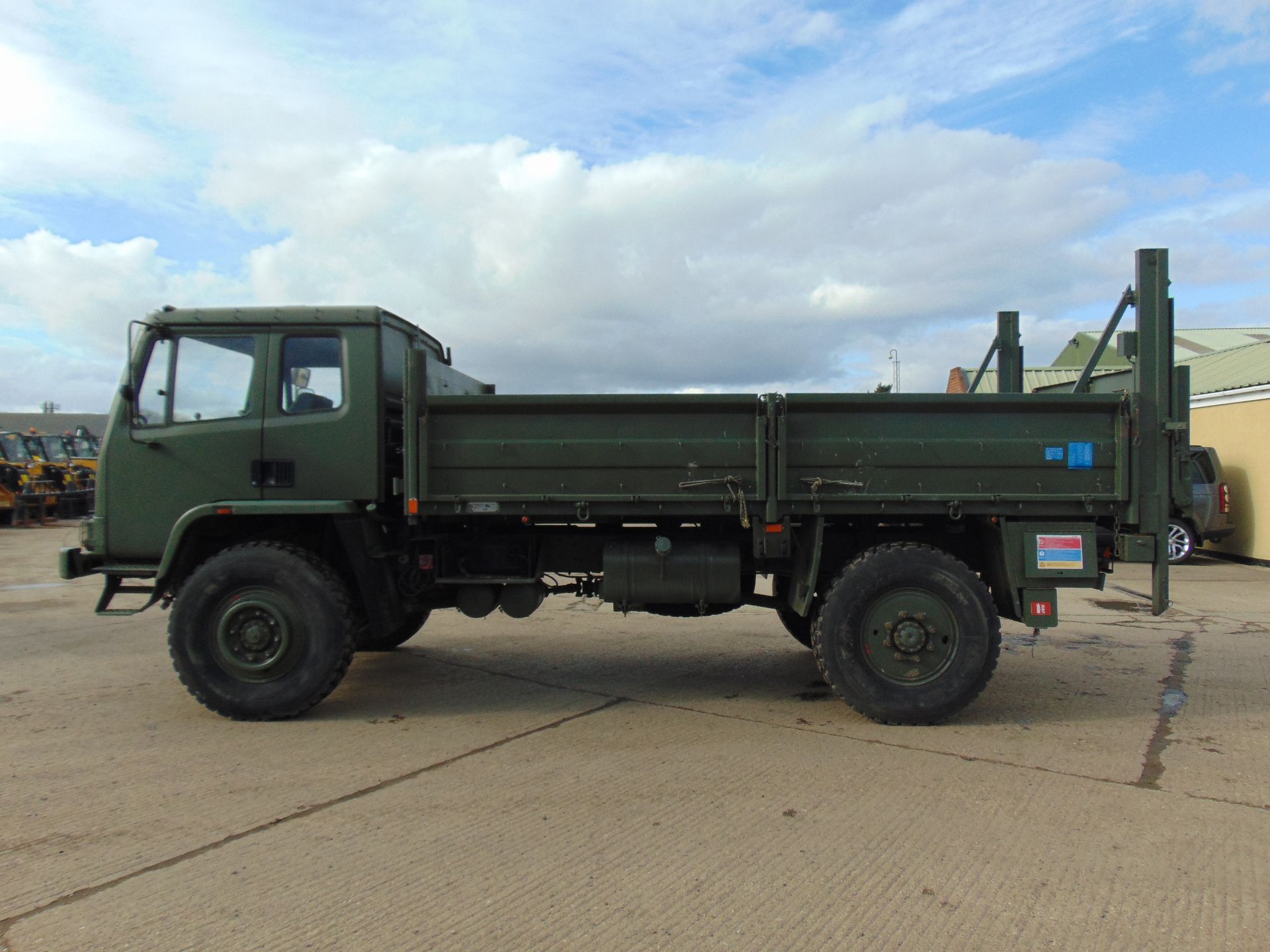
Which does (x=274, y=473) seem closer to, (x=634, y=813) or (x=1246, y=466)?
(x=634, y=813)

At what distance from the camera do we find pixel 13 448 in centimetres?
2609

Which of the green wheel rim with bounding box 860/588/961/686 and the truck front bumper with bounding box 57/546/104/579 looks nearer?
the green wheel rim with bounding box 860/588/961/686

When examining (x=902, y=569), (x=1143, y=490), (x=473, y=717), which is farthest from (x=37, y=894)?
(x=1143, y=490)

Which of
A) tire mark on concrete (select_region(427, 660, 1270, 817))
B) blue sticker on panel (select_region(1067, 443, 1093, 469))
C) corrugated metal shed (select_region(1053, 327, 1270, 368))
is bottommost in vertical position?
tire mark on concrete (select_region(427, 660, 1270, 817))

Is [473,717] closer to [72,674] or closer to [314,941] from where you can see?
[314,941]

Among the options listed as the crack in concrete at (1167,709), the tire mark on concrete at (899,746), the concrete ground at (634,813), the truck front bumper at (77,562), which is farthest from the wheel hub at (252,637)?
the crack in concrete at (1167,709)

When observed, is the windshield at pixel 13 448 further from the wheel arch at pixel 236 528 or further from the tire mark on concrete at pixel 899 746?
the tire mark on concrete at pixel 899 746

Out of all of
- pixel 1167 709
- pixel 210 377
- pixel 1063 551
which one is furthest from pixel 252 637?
pixel 1167 709

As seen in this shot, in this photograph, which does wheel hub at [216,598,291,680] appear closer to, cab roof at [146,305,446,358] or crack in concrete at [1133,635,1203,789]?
cab roof at [146,305,446,358]

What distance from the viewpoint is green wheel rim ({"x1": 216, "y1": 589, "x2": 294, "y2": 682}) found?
5.59 meters

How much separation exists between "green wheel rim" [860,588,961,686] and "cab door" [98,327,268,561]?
4.02 meters

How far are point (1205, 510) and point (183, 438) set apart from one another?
1456cm

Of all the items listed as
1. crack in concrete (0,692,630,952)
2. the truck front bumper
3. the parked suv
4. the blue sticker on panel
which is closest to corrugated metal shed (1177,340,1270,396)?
the parked suv

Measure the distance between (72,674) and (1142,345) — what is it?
8035mm
